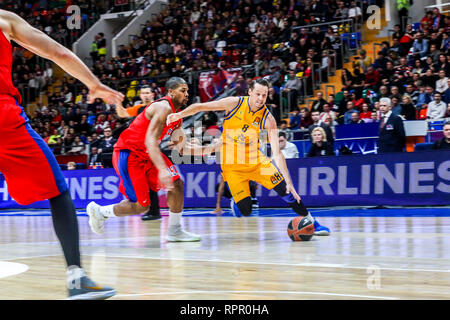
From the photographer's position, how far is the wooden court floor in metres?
3.54

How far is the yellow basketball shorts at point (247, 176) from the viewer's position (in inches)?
272

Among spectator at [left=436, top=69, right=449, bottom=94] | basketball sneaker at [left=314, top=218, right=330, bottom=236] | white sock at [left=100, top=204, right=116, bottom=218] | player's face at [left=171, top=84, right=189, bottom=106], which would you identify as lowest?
basketball sneaker at [left=314, top=218, right=330, bottom=236]

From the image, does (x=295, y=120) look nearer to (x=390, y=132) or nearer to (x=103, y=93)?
(x=390, y=132)

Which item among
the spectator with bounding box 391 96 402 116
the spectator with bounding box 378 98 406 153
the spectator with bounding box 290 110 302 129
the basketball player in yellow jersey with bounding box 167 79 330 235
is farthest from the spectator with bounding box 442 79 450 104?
the basketball player in yellow jersey with bounding box 167 79 330 235

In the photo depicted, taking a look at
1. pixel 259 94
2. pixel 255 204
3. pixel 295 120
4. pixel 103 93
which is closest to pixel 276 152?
pixel 259 94

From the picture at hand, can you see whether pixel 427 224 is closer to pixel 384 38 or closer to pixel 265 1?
pixel 384 38

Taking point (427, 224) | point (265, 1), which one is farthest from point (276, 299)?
point (265, 1)

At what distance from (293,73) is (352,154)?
5.92 m

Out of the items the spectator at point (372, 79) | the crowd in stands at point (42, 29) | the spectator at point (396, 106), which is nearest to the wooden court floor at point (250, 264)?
the spectator at point (396, 106)

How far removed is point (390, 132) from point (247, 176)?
5198 mm

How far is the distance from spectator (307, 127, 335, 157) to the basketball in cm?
568

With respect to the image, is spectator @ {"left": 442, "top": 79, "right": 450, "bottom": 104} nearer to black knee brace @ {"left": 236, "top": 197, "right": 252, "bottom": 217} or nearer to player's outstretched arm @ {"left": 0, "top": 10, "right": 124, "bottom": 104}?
black knee brace @ {"left": 236, "top": 197, "right": 252, "bottom": 217}

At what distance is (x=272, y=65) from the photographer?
57.6 feet

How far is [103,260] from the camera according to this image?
5285mm
